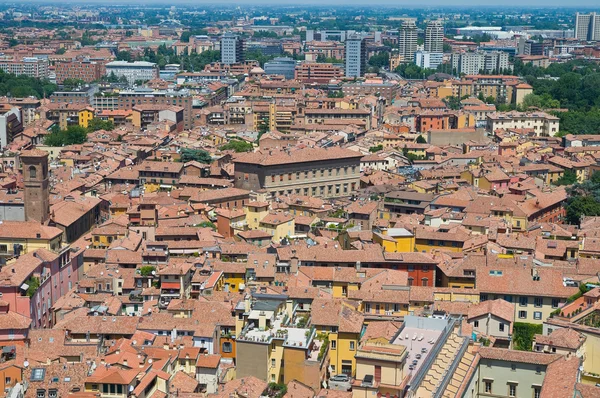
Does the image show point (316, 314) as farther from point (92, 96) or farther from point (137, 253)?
point (92, 96)

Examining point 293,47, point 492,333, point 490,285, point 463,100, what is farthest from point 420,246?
point 293,47

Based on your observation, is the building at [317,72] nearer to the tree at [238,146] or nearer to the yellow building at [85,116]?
the yellow building at [85,116]

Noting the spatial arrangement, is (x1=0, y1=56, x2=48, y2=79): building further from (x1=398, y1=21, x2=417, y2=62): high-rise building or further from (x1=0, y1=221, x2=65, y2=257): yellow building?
(x1=0, y1=221, x2=65, y2=257): yellow building

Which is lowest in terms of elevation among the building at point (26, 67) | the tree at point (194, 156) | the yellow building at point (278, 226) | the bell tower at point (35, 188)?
the building at point (26, 67)

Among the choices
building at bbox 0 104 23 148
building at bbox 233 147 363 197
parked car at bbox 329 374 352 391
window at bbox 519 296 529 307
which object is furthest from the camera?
building at bbox 0 104 23 148

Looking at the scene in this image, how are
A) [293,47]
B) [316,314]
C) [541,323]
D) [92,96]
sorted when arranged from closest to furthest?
[316,314], [541,323], [92,96], [293,47]

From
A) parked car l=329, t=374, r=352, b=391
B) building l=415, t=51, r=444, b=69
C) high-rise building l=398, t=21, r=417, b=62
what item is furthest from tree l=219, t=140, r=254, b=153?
high-rise building l=398, t=21, r=417, b=62

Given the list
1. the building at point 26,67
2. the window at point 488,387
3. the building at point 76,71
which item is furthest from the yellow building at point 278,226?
the building at point 26,67
